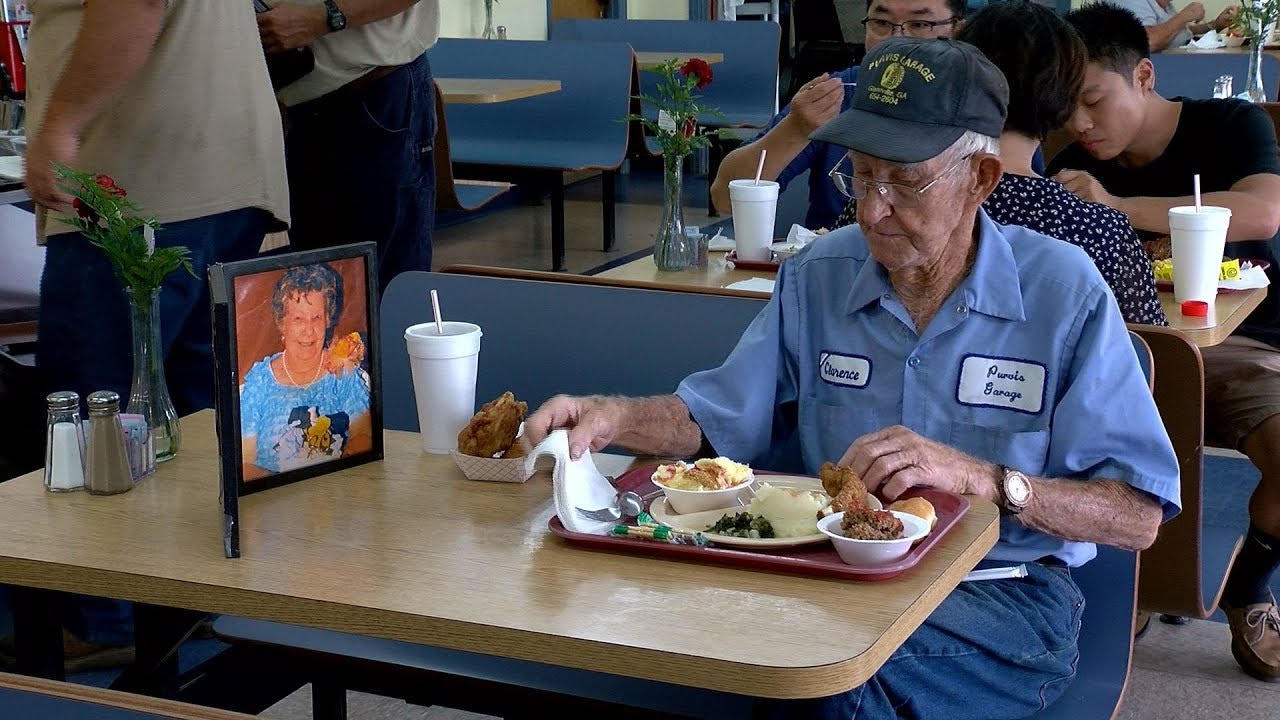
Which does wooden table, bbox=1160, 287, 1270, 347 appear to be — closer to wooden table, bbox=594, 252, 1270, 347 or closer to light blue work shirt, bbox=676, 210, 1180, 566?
wooden table, bbox=594, 252, 1270, 347

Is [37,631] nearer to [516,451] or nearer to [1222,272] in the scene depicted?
[516,451]

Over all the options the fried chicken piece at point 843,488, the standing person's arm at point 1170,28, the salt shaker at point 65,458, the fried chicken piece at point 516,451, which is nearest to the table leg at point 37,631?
the salt shaker at point 65,458

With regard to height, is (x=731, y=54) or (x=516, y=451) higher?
(x=731, y=54)

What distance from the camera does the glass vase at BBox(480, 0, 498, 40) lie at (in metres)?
8.30

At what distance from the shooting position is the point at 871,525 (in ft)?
4.66

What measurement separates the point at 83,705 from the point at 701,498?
2.31 ft

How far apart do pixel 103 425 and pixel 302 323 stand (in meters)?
0.25

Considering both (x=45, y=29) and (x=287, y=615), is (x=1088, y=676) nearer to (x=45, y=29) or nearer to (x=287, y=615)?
(x=287, y=615)

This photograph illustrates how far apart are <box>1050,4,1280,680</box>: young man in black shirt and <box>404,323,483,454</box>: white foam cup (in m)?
1.78

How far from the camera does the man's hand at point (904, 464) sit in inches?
63.1

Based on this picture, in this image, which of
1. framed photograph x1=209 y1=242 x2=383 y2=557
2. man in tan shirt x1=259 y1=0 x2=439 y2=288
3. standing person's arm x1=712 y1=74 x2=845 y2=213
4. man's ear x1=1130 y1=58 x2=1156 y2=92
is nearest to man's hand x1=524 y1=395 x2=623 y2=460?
framed photograph x1=209 y1=242 x2=383 y2=557

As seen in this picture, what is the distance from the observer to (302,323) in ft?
5.64

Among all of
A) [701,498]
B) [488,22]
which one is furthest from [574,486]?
[488,22]

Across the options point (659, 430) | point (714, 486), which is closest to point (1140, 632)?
point (659, 430)
